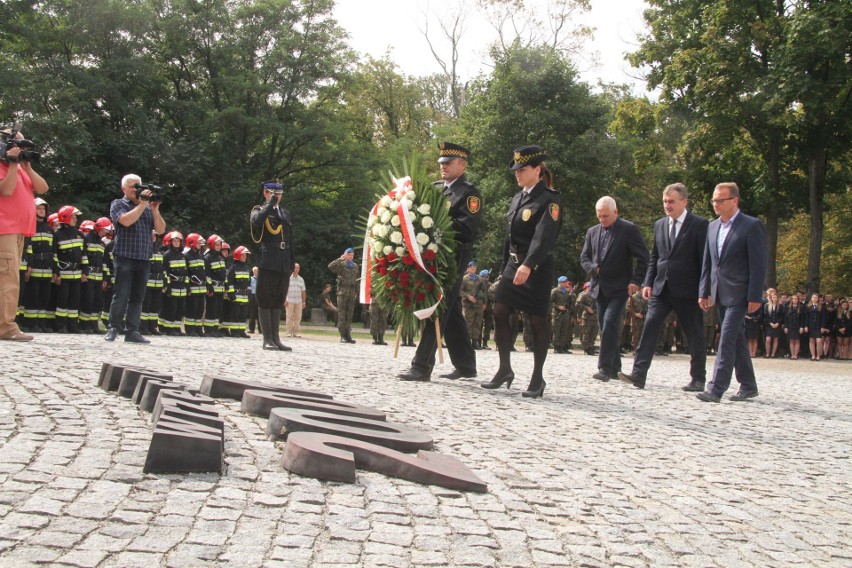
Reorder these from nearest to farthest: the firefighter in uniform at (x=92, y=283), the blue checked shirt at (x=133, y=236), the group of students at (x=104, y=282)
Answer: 1. the blue checked shirt at (x=133, y=236)
2. the group of students at (x=104, y=282)
3. the firefighter in uniform at (x=92, y=283)

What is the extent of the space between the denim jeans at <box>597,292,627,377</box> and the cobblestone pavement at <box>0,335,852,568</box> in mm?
3319

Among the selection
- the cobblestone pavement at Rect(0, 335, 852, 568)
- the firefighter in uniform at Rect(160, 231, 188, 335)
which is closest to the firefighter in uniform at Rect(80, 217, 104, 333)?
the firefighter in uniform at Rect(160, 231, 188, 335)

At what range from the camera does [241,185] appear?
41562 mm

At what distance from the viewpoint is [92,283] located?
15.9 meters

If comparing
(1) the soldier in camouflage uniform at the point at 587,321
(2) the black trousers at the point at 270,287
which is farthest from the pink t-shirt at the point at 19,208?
(1) the soldier in camouflage uniform at the point at 587,321

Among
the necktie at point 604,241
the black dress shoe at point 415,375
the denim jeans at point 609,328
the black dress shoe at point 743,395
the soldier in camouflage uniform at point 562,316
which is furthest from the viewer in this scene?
the soldier in camouflage uniform at point 562,316

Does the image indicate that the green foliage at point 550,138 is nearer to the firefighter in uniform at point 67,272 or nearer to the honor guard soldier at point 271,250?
the firefighter in uniform at point 67,272

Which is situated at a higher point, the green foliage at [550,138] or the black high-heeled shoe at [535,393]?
the green foliage at [550,138]

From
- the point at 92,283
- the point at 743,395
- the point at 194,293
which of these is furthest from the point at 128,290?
the point at 743,395

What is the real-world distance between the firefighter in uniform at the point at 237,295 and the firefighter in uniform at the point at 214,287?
237mm

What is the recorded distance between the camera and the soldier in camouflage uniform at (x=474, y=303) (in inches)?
902

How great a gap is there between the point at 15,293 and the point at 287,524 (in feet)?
27.5

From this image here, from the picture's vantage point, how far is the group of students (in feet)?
49.4

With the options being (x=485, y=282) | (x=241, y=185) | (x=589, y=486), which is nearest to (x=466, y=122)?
(x=241, y=185)
